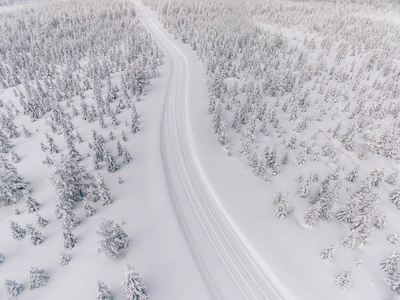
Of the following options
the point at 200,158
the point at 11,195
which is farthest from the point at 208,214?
the point at 11,195

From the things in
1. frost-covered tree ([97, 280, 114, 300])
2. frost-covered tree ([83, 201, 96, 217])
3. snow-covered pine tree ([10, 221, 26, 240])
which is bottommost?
snow-covered pine tree ([10, 221, 26, 240])

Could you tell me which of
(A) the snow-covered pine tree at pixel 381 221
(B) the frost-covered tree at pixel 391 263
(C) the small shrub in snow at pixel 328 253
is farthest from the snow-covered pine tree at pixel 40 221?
(A) the snow-covered pine tree at pixel 381 221

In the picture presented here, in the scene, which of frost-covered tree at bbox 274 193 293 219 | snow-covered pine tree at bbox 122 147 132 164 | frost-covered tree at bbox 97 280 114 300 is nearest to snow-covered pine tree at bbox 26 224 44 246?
frost-covered tree at bbox 97 280 114 300

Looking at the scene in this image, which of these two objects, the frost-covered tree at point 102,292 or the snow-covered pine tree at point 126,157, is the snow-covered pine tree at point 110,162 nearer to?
the snow-covered pine tree at point 126,157

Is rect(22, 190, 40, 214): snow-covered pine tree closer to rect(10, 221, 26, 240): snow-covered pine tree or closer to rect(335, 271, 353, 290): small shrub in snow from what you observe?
rect(10, 221, 26, 240): snow-covered pine tree

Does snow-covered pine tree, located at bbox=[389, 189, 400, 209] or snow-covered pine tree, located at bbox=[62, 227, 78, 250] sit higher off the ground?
snow-covered pine tree, located at bbox=[389, 189, 400, 209]

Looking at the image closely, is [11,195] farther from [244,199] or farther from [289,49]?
[289,49]
